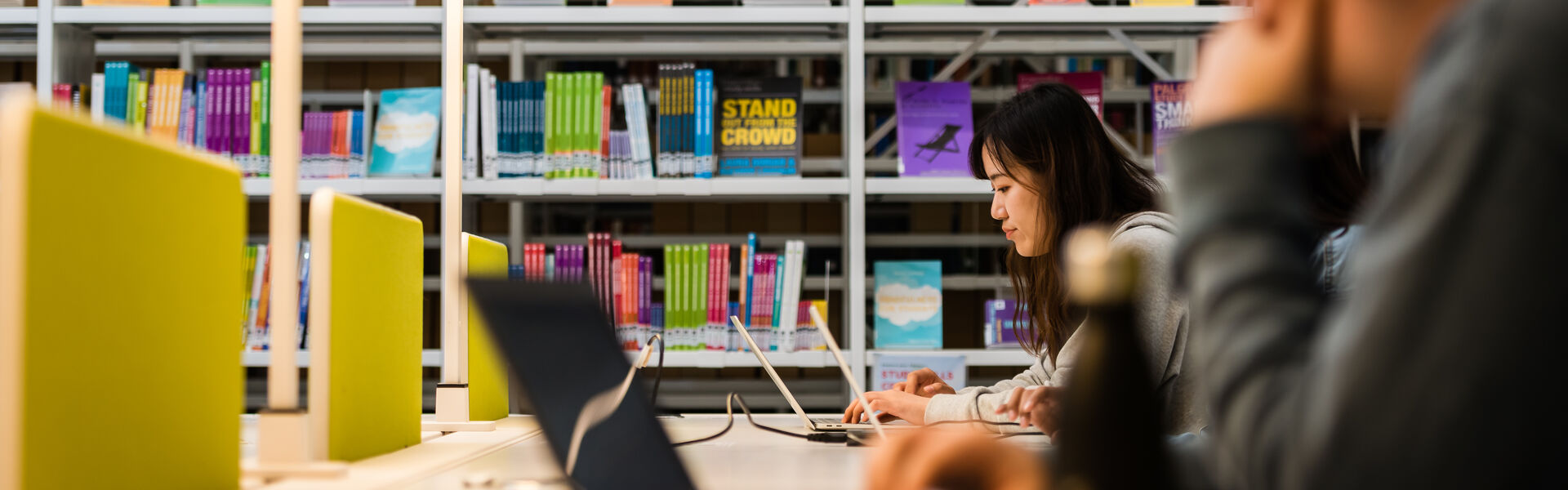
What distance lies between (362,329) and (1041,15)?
6.17ft

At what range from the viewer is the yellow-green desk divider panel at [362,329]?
803 mm

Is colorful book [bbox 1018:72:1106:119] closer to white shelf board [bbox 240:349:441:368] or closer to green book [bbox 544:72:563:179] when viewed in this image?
green book [bbox 544:72:563:179]

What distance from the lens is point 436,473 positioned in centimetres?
82

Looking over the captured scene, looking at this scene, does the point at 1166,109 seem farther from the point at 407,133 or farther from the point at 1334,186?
the point at 1334,186

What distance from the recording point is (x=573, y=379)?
0.56 metres

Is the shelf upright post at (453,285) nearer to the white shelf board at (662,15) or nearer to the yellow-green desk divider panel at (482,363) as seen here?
the yellow-green desk divider panel at (482,363)

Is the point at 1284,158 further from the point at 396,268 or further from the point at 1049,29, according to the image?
the point at 1049,29

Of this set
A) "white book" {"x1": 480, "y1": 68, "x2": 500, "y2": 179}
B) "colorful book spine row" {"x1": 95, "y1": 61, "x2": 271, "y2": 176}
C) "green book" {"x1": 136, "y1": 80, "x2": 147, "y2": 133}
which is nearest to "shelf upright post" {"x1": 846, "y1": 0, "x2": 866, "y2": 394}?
"white book" {"x1": 480, "y1": 68, "x2": 500, "y2": 179}

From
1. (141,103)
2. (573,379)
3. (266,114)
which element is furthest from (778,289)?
(573,379)

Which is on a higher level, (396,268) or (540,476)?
(396,268)

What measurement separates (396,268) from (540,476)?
0.34m

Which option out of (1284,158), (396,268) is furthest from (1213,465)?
(396,268)

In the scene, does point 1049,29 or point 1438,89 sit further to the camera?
point 1049,29

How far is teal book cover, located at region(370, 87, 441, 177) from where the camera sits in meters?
2.38
